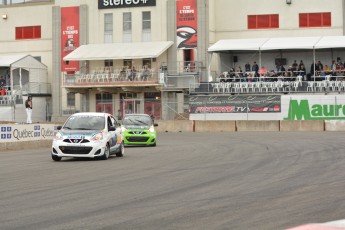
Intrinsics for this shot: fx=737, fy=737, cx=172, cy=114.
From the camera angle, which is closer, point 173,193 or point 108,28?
point 173,193

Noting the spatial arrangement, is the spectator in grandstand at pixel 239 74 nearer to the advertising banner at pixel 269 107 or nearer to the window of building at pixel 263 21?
the advertising banner at pixel 269 107

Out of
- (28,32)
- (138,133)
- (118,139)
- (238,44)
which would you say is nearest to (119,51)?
(238,44)

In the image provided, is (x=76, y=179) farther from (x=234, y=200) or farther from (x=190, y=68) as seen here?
(x=190, y=68)

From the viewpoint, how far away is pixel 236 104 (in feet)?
175

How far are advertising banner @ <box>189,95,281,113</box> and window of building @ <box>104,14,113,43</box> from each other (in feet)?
49.8

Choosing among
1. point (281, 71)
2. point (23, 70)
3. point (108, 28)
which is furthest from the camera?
point (23, 70)

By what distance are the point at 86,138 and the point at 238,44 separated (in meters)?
39.2

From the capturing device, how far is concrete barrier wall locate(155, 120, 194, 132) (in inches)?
2036

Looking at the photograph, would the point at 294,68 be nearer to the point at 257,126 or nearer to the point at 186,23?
the point at 257,126

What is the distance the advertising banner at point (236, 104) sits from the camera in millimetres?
52875

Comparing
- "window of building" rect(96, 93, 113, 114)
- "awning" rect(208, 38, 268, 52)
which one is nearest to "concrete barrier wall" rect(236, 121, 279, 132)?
"awning" rect(208, 38, 268, 52)

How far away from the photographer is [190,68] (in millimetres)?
63250

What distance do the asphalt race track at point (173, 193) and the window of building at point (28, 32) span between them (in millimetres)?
50343

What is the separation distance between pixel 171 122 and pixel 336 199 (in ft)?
133
